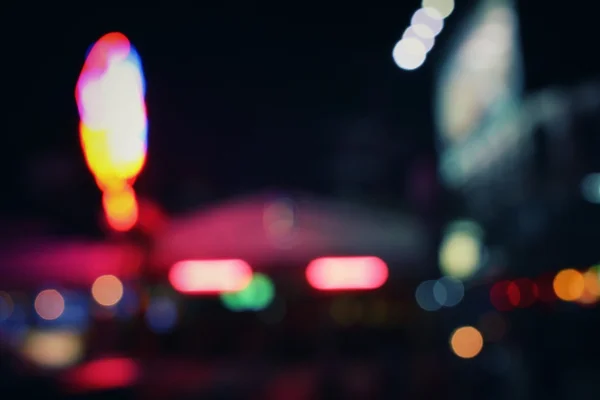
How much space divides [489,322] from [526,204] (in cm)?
662

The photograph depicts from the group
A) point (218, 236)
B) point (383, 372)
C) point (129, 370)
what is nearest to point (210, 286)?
point (218, 236)

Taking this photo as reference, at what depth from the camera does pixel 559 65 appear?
418 inches

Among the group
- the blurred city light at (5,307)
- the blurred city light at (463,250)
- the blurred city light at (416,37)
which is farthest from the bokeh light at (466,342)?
the blurred city light at (5,307)

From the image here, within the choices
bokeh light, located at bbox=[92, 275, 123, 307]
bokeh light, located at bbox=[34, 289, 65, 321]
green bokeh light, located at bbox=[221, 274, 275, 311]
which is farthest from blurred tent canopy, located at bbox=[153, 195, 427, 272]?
bokeh light, located at bbox=[92, 275, 123, 307]

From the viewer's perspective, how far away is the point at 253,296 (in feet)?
48.3

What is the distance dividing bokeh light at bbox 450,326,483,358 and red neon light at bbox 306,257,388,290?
1.63 meters

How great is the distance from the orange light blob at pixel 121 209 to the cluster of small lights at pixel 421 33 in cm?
512

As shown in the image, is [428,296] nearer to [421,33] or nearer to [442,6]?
[421,33]

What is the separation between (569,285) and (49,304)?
1399cm

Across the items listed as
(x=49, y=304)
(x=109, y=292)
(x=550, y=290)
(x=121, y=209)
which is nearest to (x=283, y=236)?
(x=121, y=209)

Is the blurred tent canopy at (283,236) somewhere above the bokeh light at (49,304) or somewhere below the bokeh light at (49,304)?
below

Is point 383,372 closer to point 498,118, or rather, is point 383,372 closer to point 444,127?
point 498,118

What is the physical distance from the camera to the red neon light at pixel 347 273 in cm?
1244

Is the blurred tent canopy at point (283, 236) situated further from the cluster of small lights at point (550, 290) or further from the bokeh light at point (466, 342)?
the cluster of small lights at point (550, 290)
